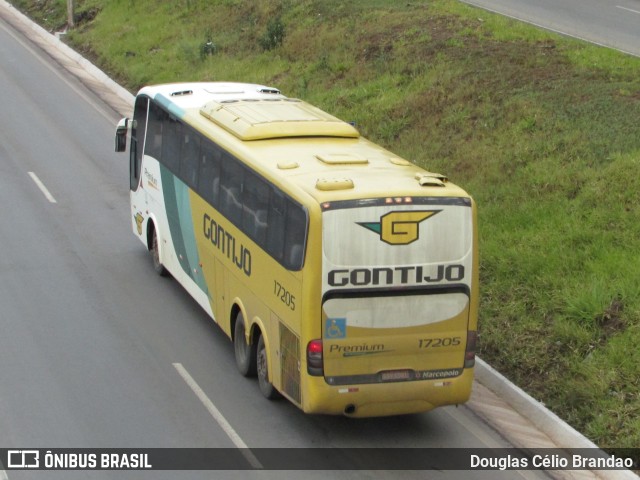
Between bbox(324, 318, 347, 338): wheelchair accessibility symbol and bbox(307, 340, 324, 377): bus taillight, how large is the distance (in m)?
0.14

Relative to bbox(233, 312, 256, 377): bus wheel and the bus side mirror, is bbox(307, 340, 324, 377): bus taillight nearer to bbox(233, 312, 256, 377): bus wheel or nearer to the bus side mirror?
bbox(233, 312, 256, 377): bus wheel

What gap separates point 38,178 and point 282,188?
1168 cm

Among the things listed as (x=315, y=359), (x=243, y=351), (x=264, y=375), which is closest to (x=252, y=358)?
(x=243, y=351)

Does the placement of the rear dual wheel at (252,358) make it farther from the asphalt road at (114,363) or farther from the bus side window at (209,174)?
the bus side window at (209,174)

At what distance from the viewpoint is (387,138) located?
2255cm

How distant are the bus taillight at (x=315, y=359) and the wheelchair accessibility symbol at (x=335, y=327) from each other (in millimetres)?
135

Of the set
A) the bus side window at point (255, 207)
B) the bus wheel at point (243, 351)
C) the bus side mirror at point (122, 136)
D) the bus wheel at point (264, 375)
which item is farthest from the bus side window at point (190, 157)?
the bus side mirror at point (122, 136)

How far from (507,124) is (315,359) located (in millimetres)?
9947

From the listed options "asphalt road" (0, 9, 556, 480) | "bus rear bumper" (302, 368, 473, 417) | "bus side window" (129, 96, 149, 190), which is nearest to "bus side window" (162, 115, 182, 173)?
"bus side window" (129, 96, 149, 190)

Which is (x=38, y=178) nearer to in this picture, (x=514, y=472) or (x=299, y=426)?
(x=299, y=426)

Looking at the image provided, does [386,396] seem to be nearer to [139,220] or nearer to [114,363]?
[114,363]

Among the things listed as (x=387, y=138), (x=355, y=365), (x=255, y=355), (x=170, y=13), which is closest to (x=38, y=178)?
(x=387, y=138)

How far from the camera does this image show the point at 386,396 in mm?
12188

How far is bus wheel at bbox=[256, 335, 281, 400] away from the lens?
1348cm
